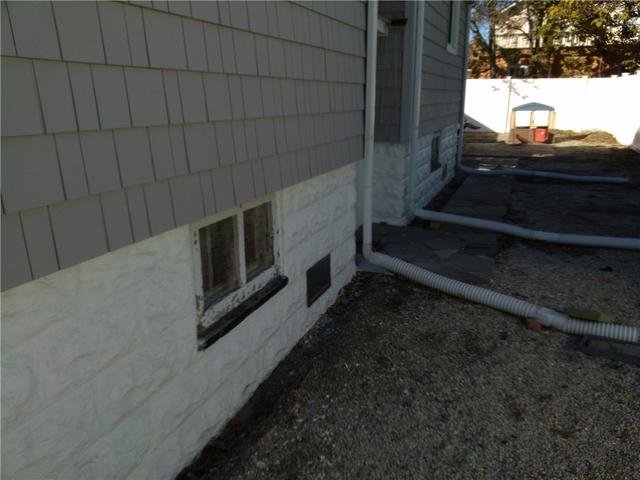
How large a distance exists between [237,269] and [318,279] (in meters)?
1.23

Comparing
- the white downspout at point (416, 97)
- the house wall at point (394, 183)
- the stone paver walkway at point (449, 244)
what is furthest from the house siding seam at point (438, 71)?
the stone paver walkway at point (449, 244)

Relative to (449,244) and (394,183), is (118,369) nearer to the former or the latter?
(449,244)

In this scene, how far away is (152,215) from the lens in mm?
2172

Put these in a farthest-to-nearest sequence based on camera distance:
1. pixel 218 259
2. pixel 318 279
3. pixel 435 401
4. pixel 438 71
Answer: pixel 438 71
pixel 318 279
pixel 435 401
pixel 218 259

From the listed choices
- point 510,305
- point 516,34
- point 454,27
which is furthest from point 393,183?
point 516,34

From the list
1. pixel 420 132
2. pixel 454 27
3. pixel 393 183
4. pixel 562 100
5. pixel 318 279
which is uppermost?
pixel 454 27

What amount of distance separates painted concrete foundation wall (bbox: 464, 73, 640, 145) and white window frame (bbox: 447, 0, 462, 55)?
11.0m

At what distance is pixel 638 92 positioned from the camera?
16203mm

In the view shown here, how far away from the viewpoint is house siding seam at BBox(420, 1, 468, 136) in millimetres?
7340

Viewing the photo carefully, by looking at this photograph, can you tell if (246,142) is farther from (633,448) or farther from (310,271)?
(633,448)

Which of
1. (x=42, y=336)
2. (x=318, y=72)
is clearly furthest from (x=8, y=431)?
(x=318, y=72)

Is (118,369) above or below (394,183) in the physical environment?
above

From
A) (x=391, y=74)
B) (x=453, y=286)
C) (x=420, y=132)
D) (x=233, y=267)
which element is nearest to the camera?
(x=233, y=267)

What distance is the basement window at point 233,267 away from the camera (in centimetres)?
278
